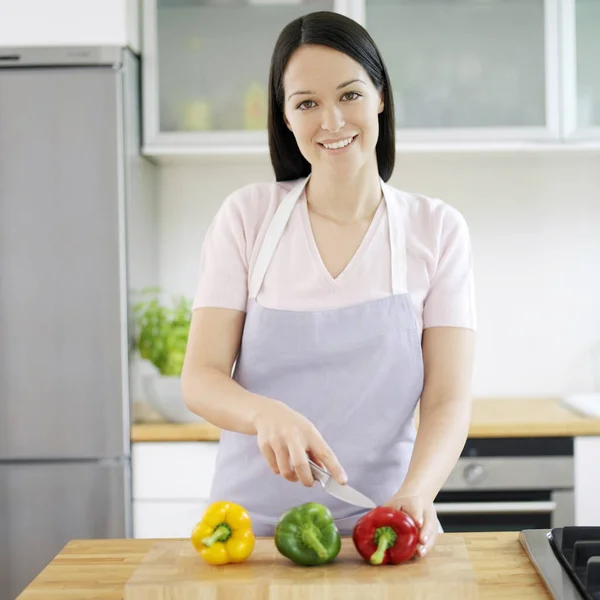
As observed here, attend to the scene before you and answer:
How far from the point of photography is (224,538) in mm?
1188

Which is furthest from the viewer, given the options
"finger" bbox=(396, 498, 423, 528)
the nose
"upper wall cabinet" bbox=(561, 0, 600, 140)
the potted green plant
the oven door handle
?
"upper wall cabinet" bbox=(561, 0, 600, 140)

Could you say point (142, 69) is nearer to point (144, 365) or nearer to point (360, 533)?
point (144, 365)

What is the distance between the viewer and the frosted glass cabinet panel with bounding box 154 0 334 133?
2818mm

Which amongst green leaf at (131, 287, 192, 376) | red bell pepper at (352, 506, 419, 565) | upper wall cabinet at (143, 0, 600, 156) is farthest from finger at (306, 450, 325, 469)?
upper wall cabinet at (143, 0, 600, 156)

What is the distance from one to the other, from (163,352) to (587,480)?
125cm

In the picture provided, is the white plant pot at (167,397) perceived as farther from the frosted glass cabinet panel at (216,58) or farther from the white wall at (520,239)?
the frosted glass cabinet panel at (216,58)

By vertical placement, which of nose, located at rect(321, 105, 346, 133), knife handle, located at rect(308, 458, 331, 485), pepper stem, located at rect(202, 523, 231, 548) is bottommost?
pepper stem, located at rect(202, 523, 231, 548)

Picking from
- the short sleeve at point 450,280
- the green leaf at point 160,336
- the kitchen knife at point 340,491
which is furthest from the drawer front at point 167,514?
the kitchen knife at point 340,491

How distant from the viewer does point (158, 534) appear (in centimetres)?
257

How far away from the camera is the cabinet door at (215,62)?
2.82m

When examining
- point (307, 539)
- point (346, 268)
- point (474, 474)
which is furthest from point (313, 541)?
point (474, 474)

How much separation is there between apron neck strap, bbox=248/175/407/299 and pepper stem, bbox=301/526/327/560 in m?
0.52

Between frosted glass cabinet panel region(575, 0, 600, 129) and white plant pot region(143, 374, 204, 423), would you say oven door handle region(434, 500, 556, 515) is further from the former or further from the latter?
frosted glass cabinet panel region(575, 0, 600, 129)

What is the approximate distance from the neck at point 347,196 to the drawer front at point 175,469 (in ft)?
3.69
